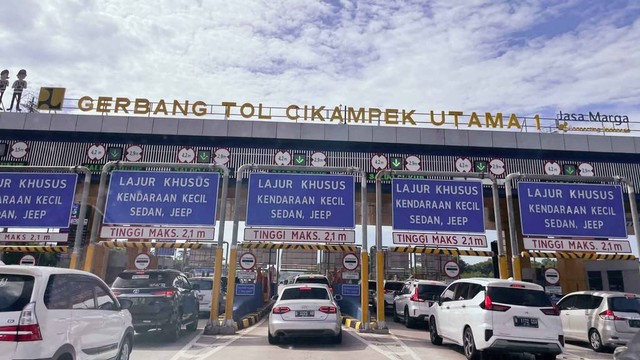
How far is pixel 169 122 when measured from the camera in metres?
22.1

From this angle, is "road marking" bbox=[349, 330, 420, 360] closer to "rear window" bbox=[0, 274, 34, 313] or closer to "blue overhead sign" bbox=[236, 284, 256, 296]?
"rear window" bbox=[0, 274, 34, 313]

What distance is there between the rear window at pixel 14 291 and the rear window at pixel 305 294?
640 centimetres

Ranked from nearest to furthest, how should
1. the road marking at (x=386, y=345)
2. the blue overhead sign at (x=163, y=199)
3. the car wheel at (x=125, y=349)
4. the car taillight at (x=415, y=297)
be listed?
the car wheel at (x=125, y=349)
the road marking at (x=386, y=345)
the blue overhead sign at (x=163, y=199)
the car taillight at (x=415, y=297)

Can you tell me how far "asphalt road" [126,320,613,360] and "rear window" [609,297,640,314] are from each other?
3.79 feet

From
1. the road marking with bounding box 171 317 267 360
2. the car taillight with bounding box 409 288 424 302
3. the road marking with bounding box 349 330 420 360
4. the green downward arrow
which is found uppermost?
the green downward arrow

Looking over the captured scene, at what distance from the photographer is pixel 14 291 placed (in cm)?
521

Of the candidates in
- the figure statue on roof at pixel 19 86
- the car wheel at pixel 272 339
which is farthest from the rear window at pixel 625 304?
the figure statue on roof at pixel 19 86

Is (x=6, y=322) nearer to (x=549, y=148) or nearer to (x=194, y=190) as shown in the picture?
(x=194, y=190)

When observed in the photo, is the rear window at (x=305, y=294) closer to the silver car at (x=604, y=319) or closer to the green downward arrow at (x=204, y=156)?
the silver car at (x=604, y=319)

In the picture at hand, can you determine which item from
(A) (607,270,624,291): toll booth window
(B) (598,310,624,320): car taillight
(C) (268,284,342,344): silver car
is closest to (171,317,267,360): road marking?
(C) (268,284,342,344): silver car

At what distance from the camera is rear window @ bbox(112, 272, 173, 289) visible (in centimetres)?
1105

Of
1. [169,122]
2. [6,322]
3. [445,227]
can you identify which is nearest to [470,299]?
[445,227]

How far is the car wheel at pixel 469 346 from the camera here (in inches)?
348

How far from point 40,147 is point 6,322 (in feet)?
64.5
